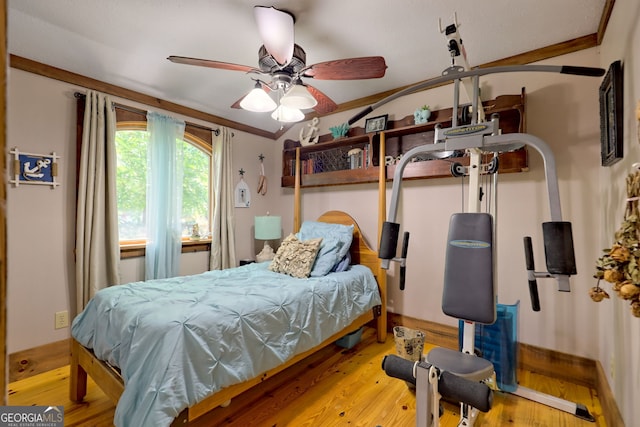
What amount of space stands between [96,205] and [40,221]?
37cm

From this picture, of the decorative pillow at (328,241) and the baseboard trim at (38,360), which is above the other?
the decorative pillow at (328,241)

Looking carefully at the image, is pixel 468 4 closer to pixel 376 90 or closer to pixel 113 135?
pixel 376 90

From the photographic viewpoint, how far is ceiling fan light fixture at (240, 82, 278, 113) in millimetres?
2004

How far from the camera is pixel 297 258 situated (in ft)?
8.84

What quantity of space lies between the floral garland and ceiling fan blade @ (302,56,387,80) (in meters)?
1.33

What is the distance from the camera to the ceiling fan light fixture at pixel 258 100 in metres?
2.00

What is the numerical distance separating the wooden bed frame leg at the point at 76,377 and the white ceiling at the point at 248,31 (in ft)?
6.65

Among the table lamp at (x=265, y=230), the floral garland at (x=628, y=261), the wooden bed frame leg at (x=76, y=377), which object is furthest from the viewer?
the table lamp at (x=265, y=230)

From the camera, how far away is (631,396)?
4.47ft

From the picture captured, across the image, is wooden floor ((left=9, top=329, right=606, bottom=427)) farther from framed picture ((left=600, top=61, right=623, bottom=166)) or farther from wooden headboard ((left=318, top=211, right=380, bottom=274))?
framed picture ((left=600, top=61, right=623, bottom=166))

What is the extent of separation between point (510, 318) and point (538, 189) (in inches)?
40.3

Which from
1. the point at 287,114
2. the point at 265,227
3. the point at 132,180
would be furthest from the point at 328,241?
the point at 132,180

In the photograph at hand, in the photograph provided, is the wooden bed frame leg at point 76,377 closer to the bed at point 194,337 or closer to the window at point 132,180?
the bed at point 194,337

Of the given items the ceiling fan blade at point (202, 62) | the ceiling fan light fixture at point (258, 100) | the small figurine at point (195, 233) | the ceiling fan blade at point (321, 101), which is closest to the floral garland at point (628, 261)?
the ceiling fan blade at point (321, 101)
